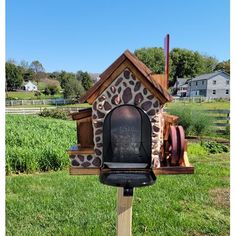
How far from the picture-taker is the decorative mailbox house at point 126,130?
1335 mm

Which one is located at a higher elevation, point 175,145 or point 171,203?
point 175,145

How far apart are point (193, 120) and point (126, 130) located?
5793 millimetres

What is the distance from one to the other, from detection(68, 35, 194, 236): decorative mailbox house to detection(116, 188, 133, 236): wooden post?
166 mm

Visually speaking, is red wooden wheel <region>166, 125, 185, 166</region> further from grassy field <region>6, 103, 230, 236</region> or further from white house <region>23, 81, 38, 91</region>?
white house <region>23, 81, 38, 91</region>

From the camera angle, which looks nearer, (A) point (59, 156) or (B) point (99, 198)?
(B) point (99, 198)

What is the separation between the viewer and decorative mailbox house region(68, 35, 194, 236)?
1.33 m

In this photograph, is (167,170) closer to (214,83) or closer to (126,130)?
(126,130)

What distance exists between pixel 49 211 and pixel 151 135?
1.57 metres

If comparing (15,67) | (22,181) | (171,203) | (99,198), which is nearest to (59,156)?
(22,181)

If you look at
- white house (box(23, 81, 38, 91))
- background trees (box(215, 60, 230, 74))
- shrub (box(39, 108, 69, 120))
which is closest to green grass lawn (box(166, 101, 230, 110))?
shrub (box(39, 108, 69, 120))

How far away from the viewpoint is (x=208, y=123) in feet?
23.6

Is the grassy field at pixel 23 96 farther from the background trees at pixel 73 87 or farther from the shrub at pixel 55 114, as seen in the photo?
the shrub at pixel 55 114

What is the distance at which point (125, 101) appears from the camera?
1.34m
